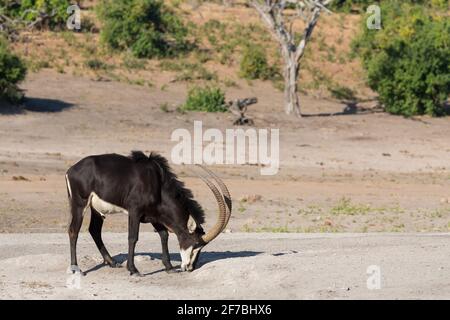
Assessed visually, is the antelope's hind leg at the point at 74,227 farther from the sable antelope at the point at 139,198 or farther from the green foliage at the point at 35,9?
the green foliage at the point at 35,9

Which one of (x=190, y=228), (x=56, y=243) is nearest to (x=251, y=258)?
(x=190, y=228)

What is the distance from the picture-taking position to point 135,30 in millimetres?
44125

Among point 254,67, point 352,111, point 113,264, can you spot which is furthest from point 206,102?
point 113,264

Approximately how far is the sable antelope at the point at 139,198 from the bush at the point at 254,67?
97.6ft

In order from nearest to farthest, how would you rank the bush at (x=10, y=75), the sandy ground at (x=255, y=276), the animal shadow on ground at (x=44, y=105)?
the sandy ground at (x=255, y=276), the bush at (x=10, y=75), the animal shadow on ground at (x=44, y=105)

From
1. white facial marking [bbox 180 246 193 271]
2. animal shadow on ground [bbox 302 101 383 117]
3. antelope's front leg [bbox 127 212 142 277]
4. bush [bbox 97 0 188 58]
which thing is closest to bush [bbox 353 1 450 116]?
animal shadow on ground [bbox 302 101 383 117]

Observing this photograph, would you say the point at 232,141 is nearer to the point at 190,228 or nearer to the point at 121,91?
the point at 121,91

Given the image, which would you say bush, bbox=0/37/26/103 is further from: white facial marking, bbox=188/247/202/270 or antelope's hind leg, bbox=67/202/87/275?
white facial marking, bbox=188/247/202/270

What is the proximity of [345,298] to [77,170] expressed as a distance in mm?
3317

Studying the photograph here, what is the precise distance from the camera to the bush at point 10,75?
1303 inches

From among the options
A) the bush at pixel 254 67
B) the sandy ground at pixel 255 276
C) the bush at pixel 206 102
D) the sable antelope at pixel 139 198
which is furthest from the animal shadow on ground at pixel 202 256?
the bush at pixel 254 67

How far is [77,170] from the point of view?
1217 cm

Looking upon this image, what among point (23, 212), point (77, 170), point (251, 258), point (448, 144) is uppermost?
point (77, 170)

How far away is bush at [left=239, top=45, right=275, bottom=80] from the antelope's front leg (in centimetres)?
2982
